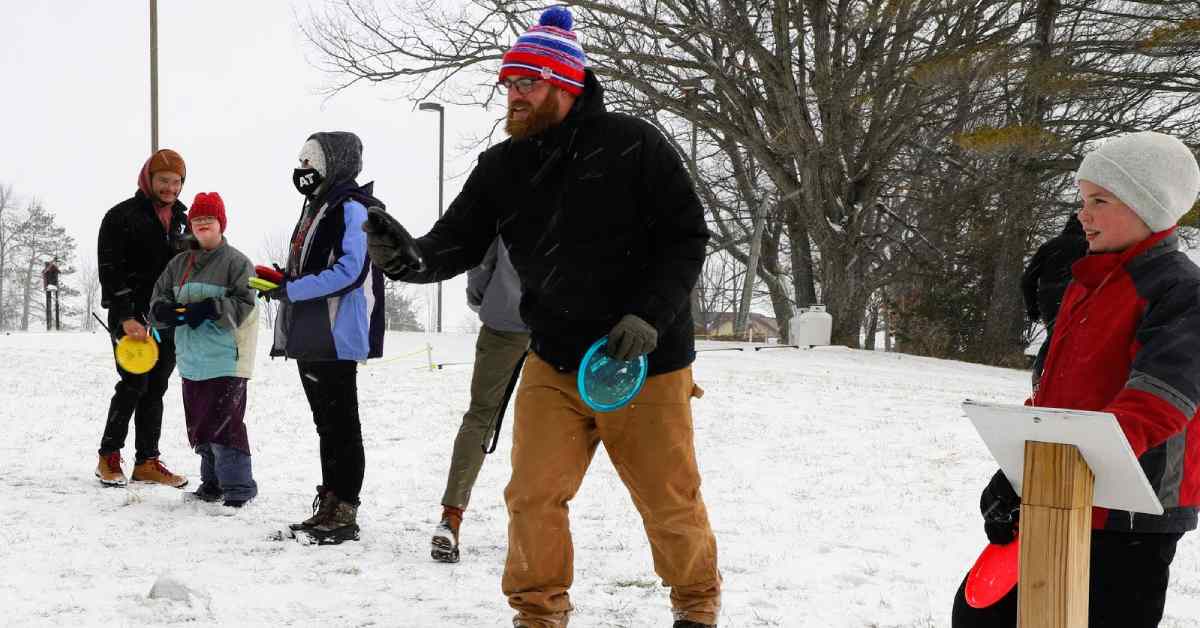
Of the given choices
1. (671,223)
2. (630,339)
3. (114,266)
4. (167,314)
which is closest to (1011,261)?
(114,266)

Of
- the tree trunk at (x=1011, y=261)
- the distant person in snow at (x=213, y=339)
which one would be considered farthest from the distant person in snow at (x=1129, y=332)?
the tree trunk at (x=1011, y=261)

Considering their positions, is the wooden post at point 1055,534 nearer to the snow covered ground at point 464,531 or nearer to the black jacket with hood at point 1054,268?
the black jacket with hood at point 1054,268

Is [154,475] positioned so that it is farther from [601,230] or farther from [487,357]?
[601,230]

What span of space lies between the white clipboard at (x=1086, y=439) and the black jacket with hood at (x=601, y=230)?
1.16 metres

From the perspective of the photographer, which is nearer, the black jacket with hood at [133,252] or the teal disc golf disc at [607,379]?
the teal disc golf disc at [607,379]

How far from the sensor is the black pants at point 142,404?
5.66 metres

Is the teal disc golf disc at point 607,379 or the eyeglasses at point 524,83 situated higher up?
the eyeglasses at point 524,83

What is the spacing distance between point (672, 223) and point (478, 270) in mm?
1652

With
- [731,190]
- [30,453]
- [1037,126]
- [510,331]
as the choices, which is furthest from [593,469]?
[731,190]

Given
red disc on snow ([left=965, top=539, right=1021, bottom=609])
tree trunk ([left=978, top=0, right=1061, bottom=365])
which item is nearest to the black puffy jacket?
red disc on snow ([left=965, top=539, right=1021, bottom=609])

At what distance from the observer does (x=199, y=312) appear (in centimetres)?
513

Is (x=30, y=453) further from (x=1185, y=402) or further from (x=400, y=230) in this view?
(x=1185, y=402)

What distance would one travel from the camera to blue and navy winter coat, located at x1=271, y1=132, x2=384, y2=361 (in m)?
4.53

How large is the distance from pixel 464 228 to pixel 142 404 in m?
3.22
